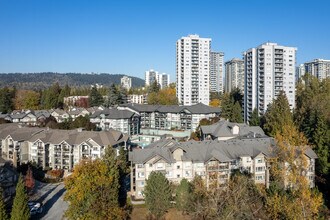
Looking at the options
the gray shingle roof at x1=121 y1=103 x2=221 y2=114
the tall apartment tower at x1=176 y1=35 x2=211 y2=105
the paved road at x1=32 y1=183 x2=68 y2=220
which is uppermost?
the tall apartment tower at x1=176 y1=35 x2=211 y2=105

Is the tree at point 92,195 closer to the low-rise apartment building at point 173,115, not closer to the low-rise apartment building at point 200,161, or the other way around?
the low-rise apartment building at point 200,161

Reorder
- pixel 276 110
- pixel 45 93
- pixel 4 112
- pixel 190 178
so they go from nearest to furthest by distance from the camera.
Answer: pixel 190 178
pixel 276 110
pixel 4 112
pixel 45 93

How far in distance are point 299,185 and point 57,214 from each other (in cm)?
1833

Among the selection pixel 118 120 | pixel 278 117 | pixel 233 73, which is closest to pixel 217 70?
pixel 233 73

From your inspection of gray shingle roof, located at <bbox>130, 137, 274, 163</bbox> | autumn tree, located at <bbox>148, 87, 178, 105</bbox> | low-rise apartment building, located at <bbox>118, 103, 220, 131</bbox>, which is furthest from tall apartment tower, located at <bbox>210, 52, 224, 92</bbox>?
gray shingle roof, located at <bbox>130, 137, 274, 163</bbox>

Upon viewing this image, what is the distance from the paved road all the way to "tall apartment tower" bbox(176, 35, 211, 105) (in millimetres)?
44822

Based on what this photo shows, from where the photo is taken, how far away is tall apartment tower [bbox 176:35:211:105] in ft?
245

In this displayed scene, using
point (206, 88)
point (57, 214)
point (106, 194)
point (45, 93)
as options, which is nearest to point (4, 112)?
point (45, 93)

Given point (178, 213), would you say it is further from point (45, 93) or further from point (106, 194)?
point (45, 93)

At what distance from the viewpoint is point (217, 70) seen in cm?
11162

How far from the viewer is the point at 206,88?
75.4 meters

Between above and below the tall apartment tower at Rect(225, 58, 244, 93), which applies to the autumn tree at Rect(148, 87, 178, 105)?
below

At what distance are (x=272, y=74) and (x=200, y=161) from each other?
110ft

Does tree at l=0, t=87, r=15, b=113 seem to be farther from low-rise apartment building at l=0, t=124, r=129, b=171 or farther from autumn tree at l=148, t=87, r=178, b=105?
low-rise apartment building at l=0, t=124, r=129, b=171
